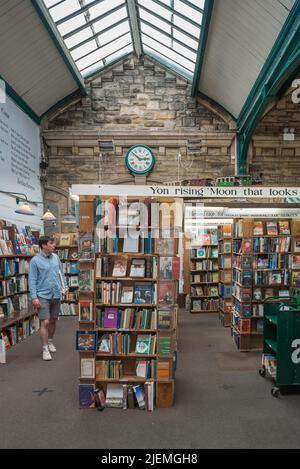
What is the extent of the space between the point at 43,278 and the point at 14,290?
5.05 ft

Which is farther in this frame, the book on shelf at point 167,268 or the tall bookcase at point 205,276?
the tall bookcase at point 205,276

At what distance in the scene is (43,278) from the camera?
4.56 metres

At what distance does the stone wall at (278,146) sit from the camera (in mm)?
8961

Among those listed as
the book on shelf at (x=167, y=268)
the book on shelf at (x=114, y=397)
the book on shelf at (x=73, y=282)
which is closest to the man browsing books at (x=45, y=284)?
the book on shelf at (x=114, y=397)

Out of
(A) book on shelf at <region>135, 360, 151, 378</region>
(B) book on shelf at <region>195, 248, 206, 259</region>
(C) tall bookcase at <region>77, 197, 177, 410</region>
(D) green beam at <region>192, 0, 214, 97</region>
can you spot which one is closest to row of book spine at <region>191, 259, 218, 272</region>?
(B) book on shelf at <region>195, 248, 206, 259</region>

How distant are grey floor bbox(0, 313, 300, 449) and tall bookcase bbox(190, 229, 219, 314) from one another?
3.50 m

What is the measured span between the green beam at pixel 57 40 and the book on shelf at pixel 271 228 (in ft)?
17.9

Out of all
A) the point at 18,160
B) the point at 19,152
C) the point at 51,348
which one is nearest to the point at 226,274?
the point at 51,348

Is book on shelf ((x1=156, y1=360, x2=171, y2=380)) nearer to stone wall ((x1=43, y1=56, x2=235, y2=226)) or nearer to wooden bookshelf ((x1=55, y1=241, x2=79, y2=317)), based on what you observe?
wooden bookshelf ((x1=55, y1=241, x2=79, y2=317))

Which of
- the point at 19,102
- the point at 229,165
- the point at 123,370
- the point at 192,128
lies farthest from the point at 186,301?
the point at 19,102

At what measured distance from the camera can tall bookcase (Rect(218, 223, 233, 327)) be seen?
22.3 ft

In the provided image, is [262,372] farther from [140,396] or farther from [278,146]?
[278,146]

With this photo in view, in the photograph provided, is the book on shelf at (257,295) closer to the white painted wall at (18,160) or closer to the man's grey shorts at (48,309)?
the man's grey shorts at (48,309)
